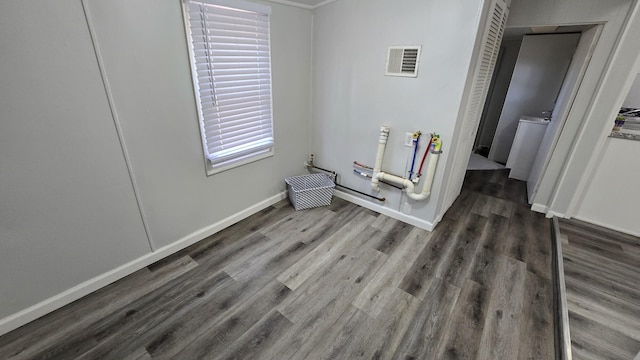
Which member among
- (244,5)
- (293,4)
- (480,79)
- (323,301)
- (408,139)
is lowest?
(323,301)

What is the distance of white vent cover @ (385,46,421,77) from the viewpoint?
7.29 ft

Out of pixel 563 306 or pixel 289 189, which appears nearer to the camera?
pixel 563 306

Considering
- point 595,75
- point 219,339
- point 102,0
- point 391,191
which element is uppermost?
point 102,0

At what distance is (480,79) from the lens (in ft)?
7.92

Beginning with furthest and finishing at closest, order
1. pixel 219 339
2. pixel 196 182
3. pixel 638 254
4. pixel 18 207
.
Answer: pixel 638 254 < pixel 196 182 < pixel 219 339 < pixel 18 207

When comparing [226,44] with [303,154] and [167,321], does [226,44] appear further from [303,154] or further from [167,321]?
[167,321]

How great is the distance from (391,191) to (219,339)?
2008 mm

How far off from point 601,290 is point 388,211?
1699mm

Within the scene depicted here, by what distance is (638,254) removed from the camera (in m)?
2.36

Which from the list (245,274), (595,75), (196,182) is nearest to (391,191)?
(245,274)

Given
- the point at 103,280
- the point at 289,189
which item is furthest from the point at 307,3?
the point at 103,280

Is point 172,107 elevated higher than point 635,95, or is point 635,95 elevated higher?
point 635,95

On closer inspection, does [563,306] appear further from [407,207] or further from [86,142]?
[86,142]

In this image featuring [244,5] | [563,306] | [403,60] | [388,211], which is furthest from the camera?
[388,211]
